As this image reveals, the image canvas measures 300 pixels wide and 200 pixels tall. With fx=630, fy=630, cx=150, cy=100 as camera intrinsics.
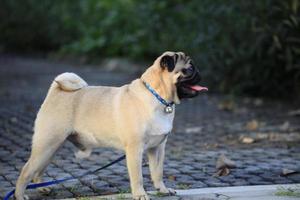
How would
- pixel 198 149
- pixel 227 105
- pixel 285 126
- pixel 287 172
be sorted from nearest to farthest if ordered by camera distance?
1. pixel 287 172
2. pixel 198 149
3. pixel 285 126
4. pixel 227 105

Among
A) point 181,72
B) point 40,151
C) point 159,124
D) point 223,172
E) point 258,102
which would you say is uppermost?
point 181,72

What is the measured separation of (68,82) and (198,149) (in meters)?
2.17

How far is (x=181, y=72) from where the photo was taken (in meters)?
4.52

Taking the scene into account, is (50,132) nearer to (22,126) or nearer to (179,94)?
(179,94)

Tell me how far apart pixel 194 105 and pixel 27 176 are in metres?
6.15

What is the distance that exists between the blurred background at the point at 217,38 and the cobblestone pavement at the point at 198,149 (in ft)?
1.57

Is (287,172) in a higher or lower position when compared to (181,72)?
lower

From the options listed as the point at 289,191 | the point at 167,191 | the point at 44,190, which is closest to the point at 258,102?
the point at 289,191

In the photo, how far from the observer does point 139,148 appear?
448cm

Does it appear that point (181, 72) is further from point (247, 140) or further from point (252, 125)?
point (252, 125)

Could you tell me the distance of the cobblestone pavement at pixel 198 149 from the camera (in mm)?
5227

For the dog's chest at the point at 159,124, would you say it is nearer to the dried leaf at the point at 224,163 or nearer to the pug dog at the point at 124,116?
the pug dog at the point at 124,116

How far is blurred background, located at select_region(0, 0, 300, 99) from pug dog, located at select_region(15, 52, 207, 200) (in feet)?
16.9

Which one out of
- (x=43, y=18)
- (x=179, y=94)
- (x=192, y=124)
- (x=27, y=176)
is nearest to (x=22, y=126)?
(x=192, y=124)
